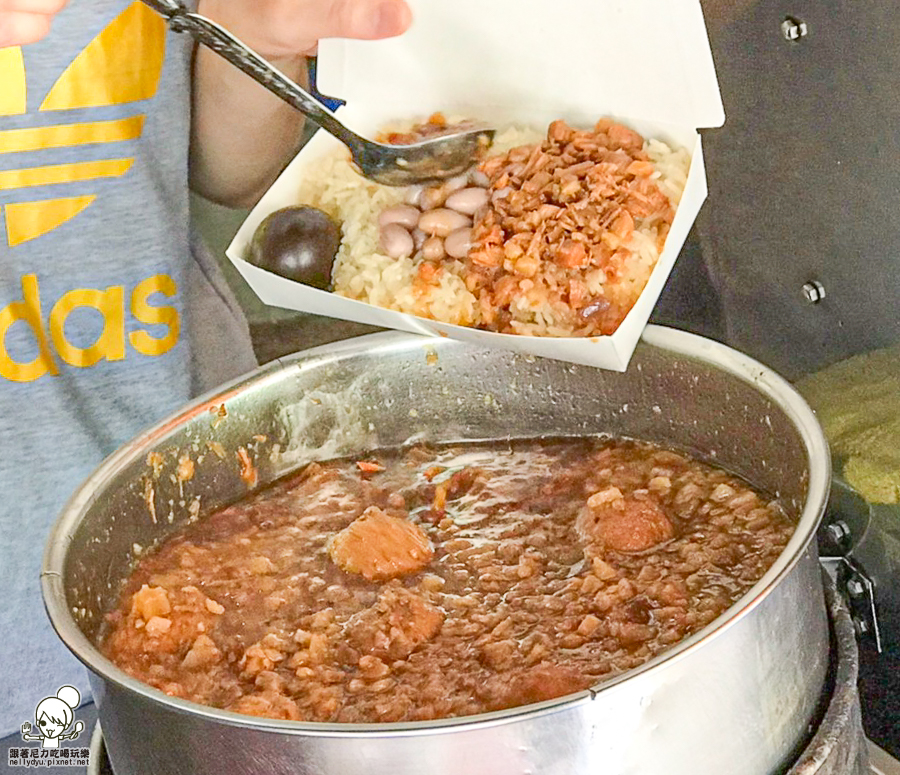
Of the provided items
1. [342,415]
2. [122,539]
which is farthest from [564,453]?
[122,539]

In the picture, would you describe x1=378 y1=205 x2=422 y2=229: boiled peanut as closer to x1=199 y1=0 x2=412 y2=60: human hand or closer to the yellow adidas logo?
x1=199 y1=0 x2=412 y2=60: human hand

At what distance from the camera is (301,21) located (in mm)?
1420

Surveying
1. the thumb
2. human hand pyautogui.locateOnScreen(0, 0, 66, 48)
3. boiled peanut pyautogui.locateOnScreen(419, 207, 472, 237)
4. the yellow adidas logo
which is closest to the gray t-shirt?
the yellow adidas logo

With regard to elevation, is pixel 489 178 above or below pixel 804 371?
above

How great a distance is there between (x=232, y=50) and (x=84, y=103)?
553mm

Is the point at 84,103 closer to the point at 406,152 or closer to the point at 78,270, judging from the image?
the point at 78,270

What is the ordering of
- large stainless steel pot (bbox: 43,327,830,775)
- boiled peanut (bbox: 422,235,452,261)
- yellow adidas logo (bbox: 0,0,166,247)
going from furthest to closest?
yellow adidas logo (bbox: 0,0,166,247) → boiled peanut (bbox: 422,235,452,261) → large stainless steel pot (bbox: 43,327,830,775)

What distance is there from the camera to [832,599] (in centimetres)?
111

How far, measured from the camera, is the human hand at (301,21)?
4.15 feet

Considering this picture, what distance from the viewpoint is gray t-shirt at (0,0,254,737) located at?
1645 mm

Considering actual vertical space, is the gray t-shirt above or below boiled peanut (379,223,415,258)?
below

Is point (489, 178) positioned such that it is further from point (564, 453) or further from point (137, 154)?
point (137, 154)

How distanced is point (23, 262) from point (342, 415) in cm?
57

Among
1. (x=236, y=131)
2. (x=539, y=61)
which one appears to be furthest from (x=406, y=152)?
(x=236, y=131)
